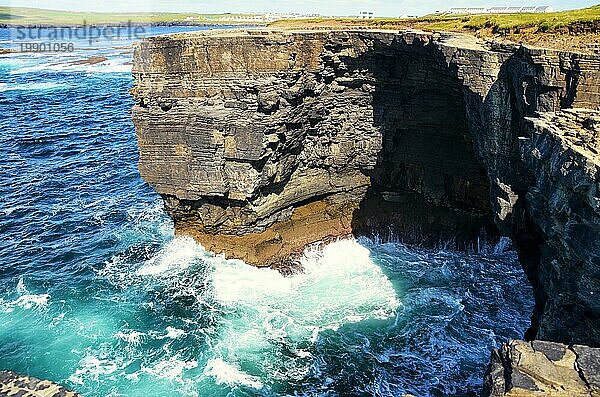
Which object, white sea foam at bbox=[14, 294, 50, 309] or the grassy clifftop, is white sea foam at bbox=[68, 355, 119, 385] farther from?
the grassy clifftop

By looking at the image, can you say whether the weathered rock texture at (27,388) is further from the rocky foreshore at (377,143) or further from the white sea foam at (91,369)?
the rocky foreshore at (377,143)

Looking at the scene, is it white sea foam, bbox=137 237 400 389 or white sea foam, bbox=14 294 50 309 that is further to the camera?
white sea foam, bbox=14 294 50 309

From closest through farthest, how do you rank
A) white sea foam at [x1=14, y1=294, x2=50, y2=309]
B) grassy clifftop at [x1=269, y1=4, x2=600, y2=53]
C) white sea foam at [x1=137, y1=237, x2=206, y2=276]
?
grassy clifftop at [x1=269, y1=4, x2=600, y2=53], white sea foam at [x1=14, y1=294, x2=50, y2=309], white sea foam at [x1=137, y1=237, x2=206, y2=276]

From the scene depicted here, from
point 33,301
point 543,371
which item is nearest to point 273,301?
point 33,301

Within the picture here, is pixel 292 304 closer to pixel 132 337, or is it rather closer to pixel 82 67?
pixel 132 337

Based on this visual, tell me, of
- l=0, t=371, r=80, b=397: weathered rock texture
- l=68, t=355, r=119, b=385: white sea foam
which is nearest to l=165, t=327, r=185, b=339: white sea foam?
l=68, t=355, r=119, b=385: white sea foam
